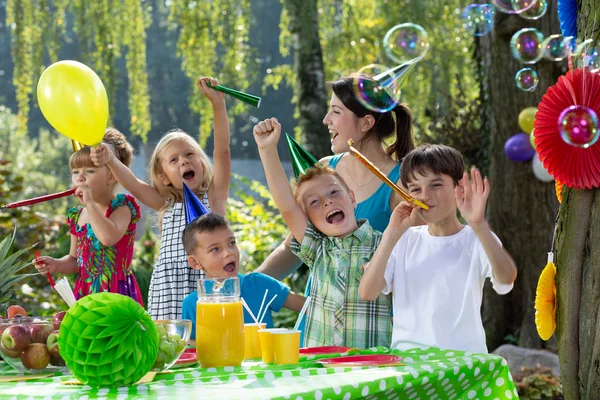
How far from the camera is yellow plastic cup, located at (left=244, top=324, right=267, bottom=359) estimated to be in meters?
2.06

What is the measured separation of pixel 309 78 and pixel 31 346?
528cm

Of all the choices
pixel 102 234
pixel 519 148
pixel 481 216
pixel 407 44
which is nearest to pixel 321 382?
pixel 481 216

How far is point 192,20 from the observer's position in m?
6.90

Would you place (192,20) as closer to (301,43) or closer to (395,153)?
(301,43)

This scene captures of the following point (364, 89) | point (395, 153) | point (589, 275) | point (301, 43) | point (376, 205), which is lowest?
point (589, 275)

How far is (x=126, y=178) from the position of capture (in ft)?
10.4

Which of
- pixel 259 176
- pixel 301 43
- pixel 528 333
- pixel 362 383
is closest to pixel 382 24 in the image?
pixel 301 43

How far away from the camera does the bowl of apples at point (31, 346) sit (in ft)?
5.80

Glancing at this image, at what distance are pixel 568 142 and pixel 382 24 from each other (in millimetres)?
6789

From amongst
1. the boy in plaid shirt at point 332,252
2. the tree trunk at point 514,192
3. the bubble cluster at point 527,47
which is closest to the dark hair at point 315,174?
the boy in plaid shirt at point 332,252

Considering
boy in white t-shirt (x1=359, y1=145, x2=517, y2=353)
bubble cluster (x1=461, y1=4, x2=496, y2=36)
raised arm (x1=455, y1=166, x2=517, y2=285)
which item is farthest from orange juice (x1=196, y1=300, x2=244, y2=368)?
bubble cluster (x1=461, y1=4, x2=496, y2=36)

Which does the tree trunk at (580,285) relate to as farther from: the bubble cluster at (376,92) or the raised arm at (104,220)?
the raised arm at (104,220)

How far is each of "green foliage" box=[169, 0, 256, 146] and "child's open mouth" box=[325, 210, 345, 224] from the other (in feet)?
15.3

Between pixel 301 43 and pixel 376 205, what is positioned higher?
pixel 301 43
